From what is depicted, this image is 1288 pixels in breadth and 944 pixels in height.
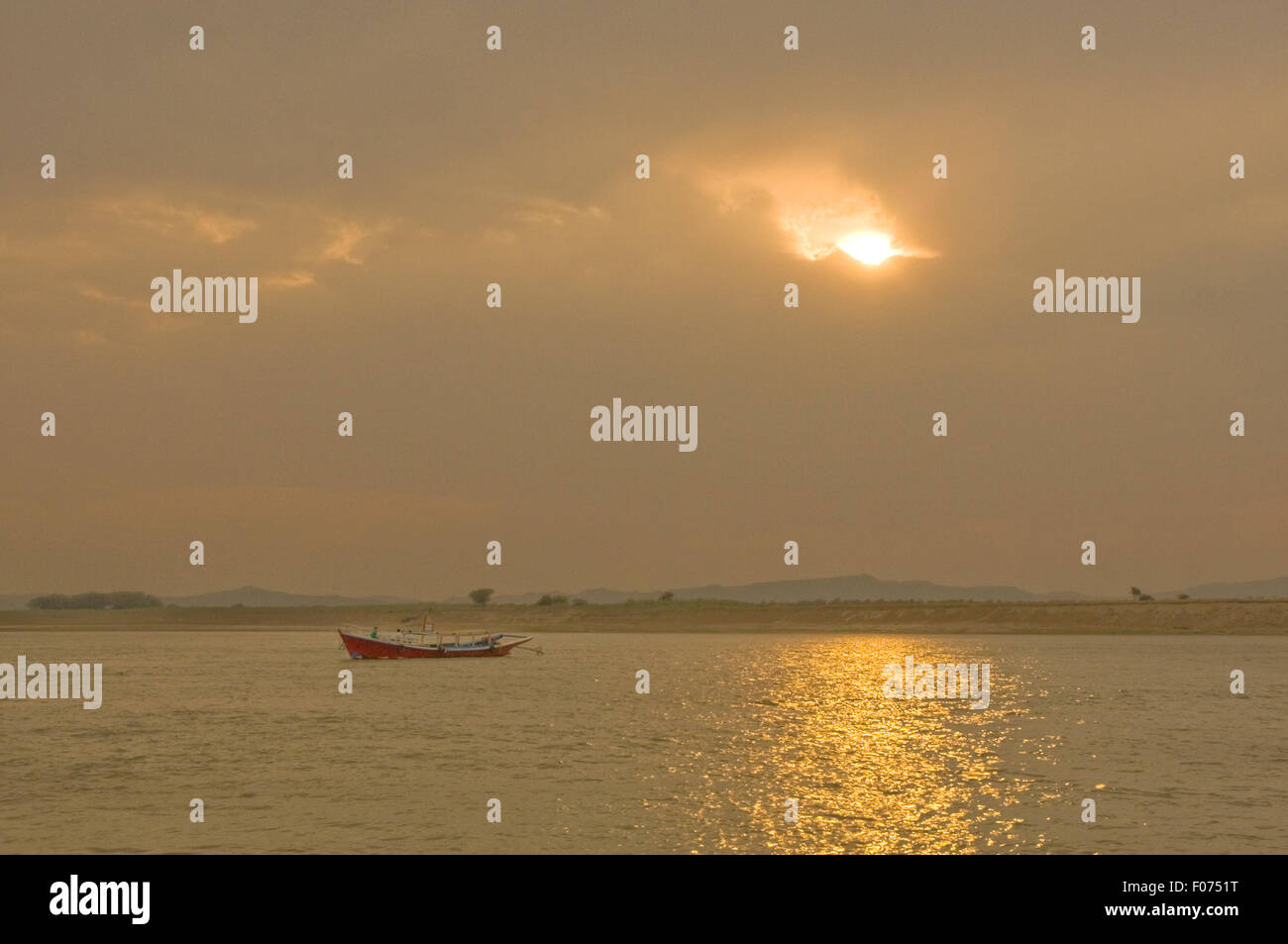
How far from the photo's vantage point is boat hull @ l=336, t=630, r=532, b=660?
106000mm

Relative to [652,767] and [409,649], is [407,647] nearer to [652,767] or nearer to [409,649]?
[409,649]

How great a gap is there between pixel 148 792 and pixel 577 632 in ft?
547

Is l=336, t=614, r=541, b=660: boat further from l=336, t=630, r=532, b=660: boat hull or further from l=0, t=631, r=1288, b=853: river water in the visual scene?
l=0, t=631, r=1288, b=853: river water

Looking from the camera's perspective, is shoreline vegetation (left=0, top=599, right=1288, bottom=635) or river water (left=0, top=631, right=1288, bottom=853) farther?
shoreline vegetation (left=0, top=599, right=1288, bottom=635)

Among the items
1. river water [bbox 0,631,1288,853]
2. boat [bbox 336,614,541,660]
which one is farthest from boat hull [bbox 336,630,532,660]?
river water [bbox 0,631,1288,853]

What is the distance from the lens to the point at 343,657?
119062 millimetres

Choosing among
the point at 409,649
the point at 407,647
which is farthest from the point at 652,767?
the point at 409,649

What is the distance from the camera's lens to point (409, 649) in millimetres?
108625

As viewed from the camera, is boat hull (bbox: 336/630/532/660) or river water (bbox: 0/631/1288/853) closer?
river water (bbox: 0/631/1288/853)

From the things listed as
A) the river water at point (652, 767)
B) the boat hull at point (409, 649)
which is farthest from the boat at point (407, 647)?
the river water at point (652, 767)

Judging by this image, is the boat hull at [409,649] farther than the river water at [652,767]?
Yes

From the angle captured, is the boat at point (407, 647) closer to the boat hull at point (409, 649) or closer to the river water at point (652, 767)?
the boat hull at point (409, 649)

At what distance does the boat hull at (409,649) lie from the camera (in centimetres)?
10600
